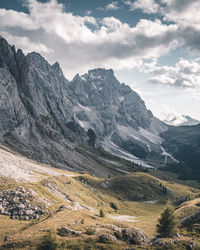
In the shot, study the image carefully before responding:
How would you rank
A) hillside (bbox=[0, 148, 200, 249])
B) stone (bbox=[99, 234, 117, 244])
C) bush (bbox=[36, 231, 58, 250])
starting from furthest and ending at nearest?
hillside (bbox=[0, 148, 200, 249]) → stone (bbox=[99, 234, 117, 244]) → bush (bbox=[36, 231, 58, 250])

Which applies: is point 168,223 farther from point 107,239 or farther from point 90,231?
point 90,231

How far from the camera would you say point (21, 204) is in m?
53.7

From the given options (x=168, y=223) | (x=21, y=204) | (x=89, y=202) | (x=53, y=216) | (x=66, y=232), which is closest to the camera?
(x=66, y=232)

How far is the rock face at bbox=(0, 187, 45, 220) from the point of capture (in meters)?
51.8

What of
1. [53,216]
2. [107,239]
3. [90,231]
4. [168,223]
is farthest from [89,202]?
[107,239]

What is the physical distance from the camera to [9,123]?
200 m

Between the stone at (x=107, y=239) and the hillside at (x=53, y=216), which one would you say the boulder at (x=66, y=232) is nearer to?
the hillside at (x=53, y=216)

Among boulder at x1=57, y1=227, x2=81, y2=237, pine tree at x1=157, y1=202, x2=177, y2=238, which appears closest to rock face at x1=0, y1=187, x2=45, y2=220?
boulder at x1=57, y1=227, x2=81, y2=237

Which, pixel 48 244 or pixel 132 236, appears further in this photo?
pixel 132 236

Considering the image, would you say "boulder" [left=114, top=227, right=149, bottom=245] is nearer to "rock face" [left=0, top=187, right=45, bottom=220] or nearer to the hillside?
the hillside

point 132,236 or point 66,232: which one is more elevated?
point 132,236

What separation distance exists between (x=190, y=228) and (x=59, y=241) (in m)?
29.4

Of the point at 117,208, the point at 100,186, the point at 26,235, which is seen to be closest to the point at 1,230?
the point at 26,235

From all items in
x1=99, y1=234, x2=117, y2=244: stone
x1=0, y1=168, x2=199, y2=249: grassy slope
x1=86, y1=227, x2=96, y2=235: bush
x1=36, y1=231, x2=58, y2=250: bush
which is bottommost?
x1=0, y1=168, x2=199, y2=249: grassy slope
